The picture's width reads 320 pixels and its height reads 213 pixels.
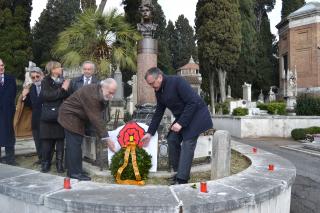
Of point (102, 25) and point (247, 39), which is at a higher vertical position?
point (247, 39)

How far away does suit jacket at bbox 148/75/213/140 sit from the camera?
15.9 feet

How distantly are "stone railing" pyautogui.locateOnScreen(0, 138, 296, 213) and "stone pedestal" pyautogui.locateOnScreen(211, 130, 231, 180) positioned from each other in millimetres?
261

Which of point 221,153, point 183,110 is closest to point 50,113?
point 183,110

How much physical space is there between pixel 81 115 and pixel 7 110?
2.01 m

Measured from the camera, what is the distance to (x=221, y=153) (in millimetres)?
4977

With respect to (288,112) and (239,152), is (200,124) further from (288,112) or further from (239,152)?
(288,112)

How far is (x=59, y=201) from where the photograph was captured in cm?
367

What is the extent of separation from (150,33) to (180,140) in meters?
5.51

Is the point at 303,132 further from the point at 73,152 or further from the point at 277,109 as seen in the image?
the point at 73,152

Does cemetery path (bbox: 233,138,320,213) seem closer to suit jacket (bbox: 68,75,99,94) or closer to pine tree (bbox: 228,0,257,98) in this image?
suit jacket (bbox: 68,75,99,94)

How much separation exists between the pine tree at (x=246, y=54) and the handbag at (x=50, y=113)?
33.5m

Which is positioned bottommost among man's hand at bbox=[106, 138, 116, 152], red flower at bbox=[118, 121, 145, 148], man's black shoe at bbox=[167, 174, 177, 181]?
man's black shoe at bbox=[167, 174, 177, 181]

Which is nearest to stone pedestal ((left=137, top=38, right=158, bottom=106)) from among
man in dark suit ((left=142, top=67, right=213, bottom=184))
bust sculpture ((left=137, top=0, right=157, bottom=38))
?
bust sculpture ((left=137, top=0, right=157, bottom=38))

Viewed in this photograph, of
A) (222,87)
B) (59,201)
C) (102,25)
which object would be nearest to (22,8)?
(222,87)
